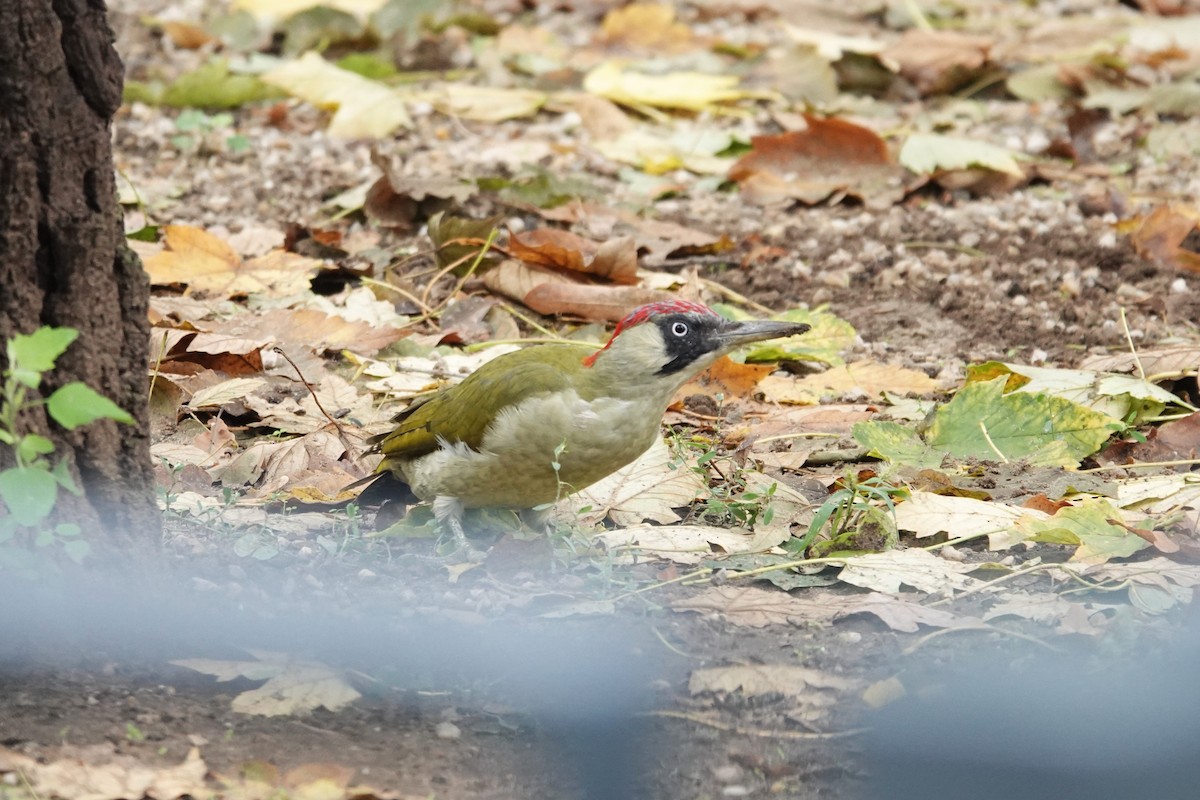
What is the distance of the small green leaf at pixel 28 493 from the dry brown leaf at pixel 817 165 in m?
4.81

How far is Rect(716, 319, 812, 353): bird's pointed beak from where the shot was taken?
3756 mm

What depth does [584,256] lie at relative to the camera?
580cm

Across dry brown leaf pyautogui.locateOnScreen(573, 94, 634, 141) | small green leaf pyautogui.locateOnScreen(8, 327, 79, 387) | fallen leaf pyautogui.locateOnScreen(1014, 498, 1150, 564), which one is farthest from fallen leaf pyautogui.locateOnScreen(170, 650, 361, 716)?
dry brown leaf pyautogui.locateOnScreen(573, 94, 634, 141)

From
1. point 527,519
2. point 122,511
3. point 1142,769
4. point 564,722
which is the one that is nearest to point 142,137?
point 527,519

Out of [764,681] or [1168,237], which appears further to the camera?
[1168,237]

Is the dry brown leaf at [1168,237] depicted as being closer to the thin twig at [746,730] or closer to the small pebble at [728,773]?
the thin twig at [746,730]

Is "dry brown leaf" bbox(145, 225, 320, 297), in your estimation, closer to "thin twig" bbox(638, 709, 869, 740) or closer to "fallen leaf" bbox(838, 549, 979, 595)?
"fallen leaf" bbox(838, 549, 979, 595)

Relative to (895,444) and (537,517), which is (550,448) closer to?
(537,517)

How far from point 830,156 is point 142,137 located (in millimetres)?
3411

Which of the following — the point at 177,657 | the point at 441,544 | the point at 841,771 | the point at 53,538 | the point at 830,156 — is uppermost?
the point at 53,538

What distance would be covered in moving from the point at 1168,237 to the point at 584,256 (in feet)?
7.64

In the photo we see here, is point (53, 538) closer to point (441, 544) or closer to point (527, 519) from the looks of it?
point (441, 544)

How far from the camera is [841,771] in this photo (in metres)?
2.48

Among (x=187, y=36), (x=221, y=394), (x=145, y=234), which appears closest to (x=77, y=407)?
(x=221, y=394)
